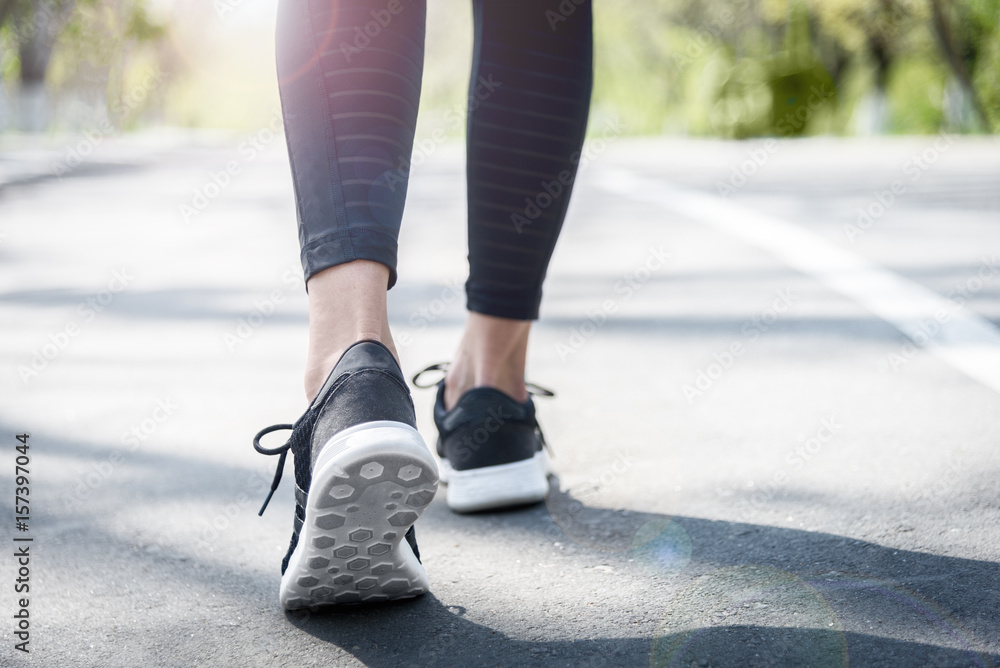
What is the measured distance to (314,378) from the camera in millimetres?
1077

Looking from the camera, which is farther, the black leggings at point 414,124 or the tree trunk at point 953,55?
the tree trunk at point 953,55

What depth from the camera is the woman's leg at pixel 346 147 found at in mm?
1066

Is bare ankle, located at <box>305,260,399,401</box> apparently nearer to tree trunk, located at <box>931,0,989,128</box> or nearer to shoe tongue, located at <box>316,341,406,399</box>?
shoe tongue, located at <box>316,341,406,399</box>

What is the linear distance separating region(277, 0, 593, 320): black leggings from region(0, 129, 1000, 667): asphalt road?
1.25ft

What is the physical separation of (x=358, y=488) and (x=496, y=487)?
47cm

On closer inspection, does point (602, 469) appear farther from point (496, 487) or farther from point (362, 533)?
point (362, 533)

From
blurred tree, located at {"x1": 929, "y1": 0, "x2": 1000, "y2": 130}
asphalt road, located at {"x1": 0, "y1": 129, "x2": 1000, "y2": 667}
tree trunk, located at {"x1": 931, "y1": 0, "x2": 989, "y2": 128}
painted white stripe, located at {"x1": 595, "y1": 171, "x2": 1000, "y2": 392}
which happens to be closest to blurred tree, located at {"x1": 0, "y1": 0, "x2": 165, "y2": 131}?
tree trunk, located at {"x1": 931, "y1": 0, "x2": 989, "y2": 128}

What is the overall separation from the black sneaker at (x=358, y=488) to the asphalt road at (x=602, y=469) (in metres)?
0.05

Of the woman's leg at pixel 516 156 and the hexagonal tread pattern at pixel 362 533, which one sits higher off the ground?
the woman's leg at pixel 516 156

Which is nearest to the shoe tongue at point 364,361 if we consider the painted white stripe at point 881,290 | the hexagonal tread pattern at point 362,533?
the hexagonal tread pattern at point 362,533

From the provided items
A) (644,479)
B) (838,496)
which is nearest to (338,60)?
(644,479)

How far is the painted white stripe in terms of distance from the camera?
2128mm

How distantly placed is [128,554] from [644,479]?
0.74 metres

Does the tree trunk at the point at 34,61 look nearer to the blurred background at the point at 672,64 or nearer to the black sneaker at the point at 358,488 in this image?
the blurred background at the point at 672,64
